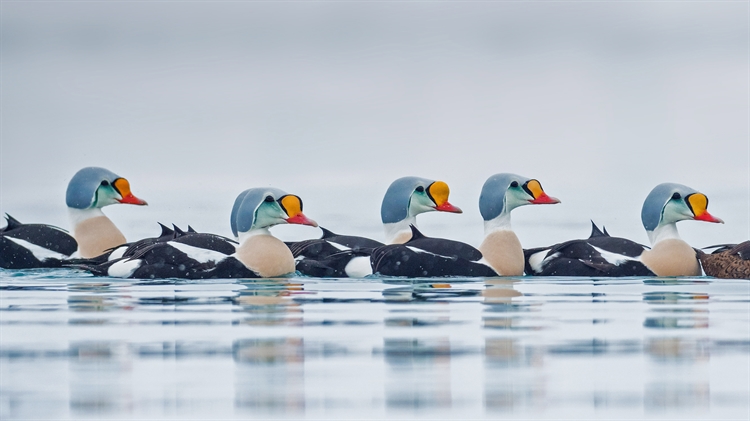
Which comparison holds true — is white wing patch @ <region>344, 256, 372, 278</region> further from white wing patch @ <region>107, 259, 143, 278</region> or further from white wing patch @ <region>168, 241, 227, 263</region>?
white wing patch @ <region>107, 259, 143, 278</region>

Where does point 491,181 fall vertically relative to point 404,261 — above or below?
above

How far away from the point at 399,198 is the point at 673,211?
101 inches

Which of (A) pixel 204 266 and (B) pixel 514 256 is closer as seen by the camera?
(A) pixel 204 266

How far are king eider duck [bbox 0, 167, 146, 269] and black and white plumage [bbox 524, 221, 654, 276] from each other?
423 cm

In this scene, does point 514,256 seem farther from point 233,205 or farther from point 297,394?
point 297,394

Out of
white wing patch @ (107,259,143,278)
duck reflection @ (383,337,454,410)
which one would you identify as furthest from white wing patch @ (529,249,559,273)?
duck reflection @ (383,337,454,410)

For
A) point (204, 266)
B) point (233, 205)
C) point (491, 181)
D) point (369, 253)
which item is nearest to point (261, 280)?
point (204, 266)

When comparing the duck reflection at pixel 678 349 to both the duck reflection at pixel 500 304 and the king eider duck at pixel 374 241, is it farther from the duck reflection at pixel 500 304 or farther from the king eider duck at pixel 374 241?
the king eider duck at pixel 374 241

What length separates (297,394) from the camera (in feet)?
12.8

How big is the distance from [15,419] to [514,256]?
7550mm

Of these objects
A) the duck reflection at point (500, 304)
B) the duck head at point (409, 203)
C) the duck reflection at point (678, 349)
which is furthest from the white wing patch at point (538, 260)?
the duck reflection at point (678, 349)

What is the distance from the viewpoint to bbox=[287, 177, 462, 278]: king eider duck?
10.3 metres

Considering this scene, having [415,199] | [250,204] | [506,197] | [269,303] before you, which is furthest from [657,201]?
[269,303]

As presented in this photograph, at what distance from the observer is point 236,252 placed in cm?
1005
